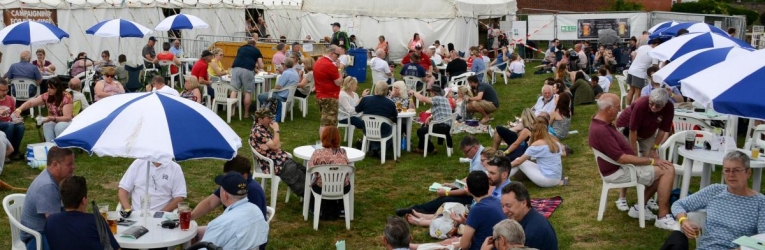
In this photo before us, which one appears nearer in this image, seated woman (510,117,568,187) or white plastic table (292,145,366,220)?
white plastic table (292,145,366,220)

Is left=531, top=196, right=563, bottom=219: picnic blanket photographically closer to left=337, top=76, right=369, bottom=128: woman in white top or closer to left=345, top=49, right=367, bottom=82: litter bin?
left=337, top=76, right=369, bottom=128: woman in white top

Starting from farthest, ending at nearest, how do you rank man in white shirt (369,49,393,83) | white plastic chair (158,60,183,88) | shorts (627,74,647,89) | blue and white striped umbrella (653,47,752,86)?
white plastic chair (158,60,183,88) < man in white shirt (369,49,393,83) < shorts (627,74,647,89) < blue and white striped umbrella (653,47,752,86)

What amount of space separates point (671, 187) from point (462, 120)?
21.5 feet

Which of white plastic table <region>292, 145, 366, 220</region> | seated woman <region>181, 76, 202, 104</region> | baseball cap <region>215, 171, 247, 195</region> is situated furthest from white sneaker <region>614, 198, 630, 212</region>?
seated woman <region>181, 76, 202, 104</region>

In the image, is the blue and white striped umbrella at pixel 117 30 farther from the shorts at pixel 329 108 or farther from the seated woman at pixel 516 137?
the seated woman at pixel 516 137

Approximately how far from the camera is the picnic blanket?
9.38 m

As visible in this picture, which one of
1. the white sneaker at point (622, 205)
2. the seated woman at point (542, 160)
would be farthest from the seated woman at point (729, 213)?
the seated woman at point (542, 160)

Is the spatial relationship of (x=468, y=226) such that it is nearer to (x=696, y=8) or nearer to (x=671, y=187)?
(x=671, y=187)

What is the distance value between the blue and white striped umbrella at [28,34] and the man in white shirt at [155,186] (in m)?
10.0

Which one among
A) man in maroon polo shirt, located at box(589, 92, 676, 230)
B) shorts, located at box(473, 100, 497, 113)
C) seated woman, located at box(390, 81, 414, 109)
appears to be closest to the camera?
man in maroon polo shirt, located at box(589, 92, 676, 230)

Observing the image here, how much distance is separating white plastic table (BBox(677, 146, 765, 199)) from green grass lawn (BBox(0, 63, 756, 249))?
0.60 m

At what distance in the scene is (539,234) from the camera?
5.79 metres

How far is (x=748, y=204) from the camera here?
6.23 meters

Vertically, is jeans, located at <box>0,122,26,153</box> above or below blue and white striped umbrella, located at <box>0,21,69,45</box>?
below
